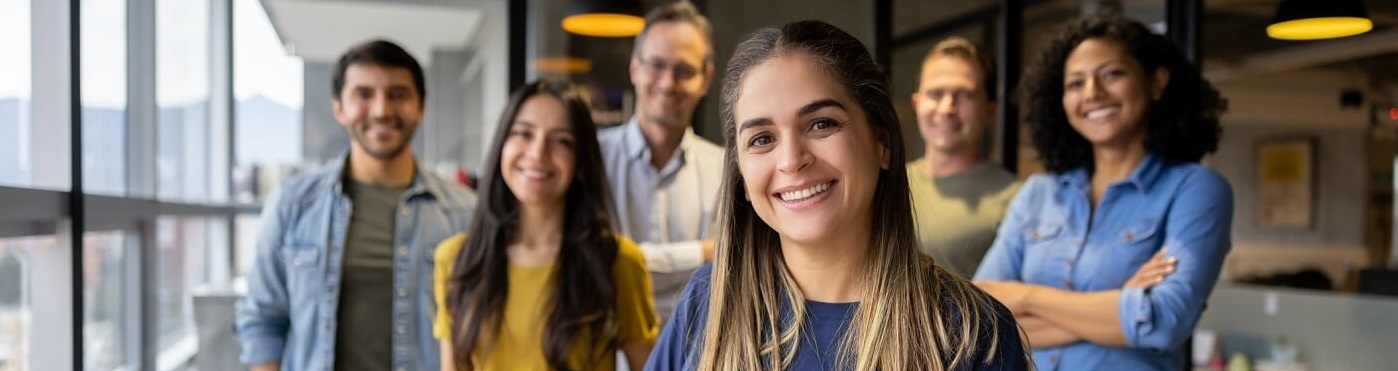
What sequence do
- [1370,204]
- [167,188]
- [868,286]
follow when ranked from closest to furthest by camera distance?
[868,286], [167,188], [1370,204]

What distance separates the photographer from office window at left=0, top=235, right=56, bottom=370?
6.61ft

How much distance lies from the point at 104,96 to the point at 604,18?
155 centimetres

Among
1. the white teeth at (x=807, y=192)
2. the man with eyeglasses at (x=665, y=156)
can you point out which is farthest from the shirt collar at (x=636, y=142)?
the white teeth at (x=807, y=192)

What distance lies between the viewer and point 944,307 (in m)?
1.41

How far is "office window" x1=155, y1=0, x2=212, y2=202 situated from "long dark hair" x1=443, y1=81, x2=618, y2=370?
1330mm

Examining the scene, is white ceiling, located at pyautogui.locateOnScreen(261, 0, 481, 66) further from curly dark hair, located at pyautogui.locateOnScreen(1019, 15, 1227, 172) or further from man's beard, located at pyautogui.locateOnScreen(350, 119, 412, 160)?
curly dark hair, located at pyautogui.locateOnScreen(1019, 15, 1227, 172)

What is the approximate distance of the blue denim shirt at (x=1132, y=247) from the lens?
209 cm

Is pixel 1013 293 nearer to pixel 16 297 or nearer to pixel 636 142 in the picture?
pixel 636 142

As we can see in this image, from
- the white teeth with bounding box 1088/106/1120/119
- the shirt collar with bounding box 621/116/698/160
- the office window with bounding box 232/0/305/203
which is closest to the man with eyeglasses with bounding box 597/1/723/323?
the shirt collar with bounding box 621/116/698/160

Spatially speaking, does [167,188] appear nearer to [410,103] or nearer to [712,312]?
[410,103]

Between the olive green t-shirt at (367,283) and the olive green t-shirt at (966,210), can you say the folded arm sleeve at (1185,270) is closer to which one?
the olive green t-shirt at (966,210)

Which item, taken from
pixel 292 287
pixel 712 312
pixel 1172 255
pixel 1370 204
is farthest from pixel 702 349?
pixel 1370 204

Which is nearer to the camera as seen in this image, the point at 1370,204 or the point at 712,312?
the point at 712,312

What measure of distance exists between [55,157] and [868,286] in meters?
1.79
